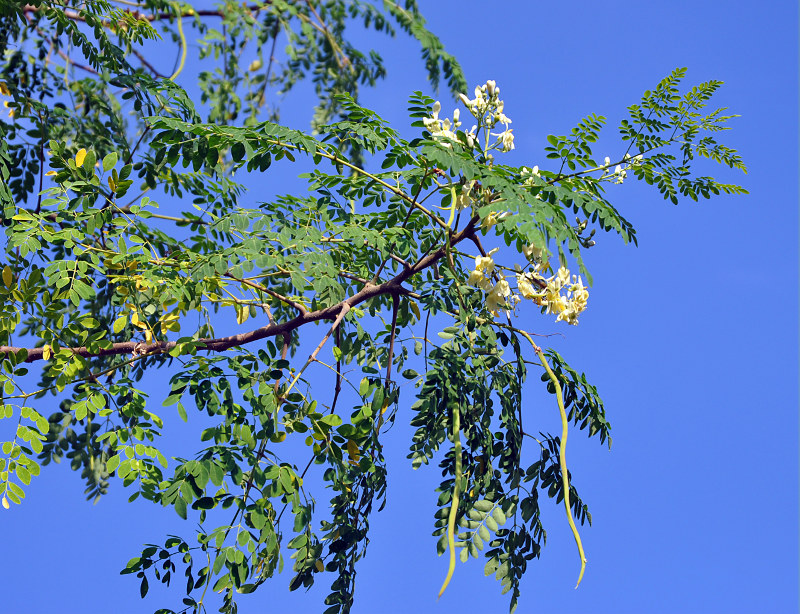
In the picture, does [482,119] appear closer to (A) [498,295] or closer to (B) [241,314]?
(A) [498,295]

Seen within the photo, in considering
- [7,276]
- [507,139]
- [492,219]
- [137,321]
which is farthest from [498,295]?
[7,276]

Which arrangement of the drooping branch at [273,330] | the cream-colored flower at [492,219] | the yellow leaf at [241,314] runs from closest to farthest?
the cream-colored flower at [492,219], the drooping branch at [273,330], the yellow leaf at [241,314]

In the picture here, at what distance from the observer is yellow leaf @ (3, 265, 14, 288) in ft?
7.93

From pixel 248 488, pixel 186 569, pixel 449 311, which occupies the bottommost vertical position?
pixel 186 569

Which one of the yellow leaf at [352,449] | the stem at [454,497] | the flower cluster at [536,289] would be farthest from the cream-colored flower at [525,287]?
the yellow leaf at [352,449]

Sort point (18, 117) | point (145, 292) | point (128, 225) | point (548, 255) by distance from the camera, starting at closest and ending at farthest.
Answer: point (548, 255) < point (128, 225) < point (145, 292) < point (18, 117)

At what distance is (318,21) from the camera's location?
17.3ft

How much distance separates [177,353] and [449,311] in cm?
86

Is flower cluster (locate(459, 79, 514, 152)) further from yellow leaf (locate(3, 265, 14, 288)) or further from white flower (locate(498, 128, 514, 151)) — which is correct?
yellow leaf (locate(3, 265, 14, 288))

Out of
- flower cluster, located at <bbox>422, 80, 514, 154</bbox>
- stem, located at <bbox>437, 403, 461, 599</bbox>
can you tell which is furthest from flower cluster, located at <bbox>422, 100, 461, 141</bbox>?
stem, located at <bbox>437, 403, 461, 599</bbox>

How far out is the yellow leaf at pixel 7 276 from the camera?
2418mm

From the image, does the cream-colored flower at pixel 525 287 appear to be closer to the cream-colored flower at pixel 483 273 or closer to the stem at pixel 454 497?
the cream-colored flower at pixel 483 273

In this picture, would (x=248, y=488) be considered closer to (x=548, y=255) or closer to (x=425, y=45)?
(x=548, y=255)

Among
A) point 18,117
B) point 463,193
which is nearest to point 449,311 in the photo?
point 463,193
